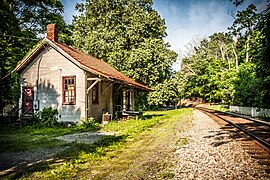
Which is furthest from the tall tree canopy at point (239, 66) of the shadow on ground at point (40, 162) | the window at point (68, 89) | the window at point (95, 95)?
the window at point (68, 89)

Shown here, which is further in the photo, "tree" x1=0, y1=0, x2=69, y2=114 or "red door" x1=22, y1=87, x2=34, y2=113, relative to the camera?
"tree" x1=0, y1=0, x2=69, y2=114

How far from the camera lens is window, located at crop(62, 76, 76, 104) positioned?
49.0 feet

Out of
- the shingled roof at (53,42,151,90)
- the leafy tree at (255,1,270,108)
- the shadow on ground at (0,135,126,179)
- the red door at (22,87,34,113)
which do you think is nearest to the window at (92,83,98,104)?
the shingled roof at (53,42,151,90)

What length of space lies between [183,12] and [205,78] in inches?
1610

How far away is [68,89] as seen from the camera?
1508 centimetres

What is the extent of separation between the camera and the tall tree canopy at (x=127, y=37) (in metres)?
31.5

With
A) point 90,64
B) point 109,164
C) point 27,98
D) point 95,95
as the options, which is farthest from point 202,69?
point 109,164

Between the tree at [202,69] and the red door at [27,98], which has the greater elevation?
the tree at [202,69]

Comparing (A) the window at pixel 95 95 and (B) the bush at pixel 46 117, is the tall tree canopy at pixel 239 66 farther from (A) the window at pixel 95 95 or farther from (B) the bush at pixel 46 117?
(B) the bush at pixel 46 117

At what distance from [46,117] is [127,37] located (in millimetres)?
21380

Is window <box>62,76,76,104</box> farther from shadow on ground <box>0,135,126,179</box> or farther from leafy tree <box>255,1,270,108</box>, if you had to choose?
leafy tree <box>255,1,270,108</box>

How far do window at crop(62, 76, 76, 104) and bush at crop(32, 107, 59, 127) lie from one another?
105cm

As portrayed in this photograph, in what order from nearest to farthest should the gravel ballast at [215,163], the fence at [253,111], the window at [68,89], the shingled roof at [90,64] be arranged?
the gravel ballast at [215,163] < the shingled roof at [90,64] < the window at [68,89] < the fence at [253,111]

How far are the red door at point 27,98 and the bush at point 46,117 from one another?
111 centimetres
